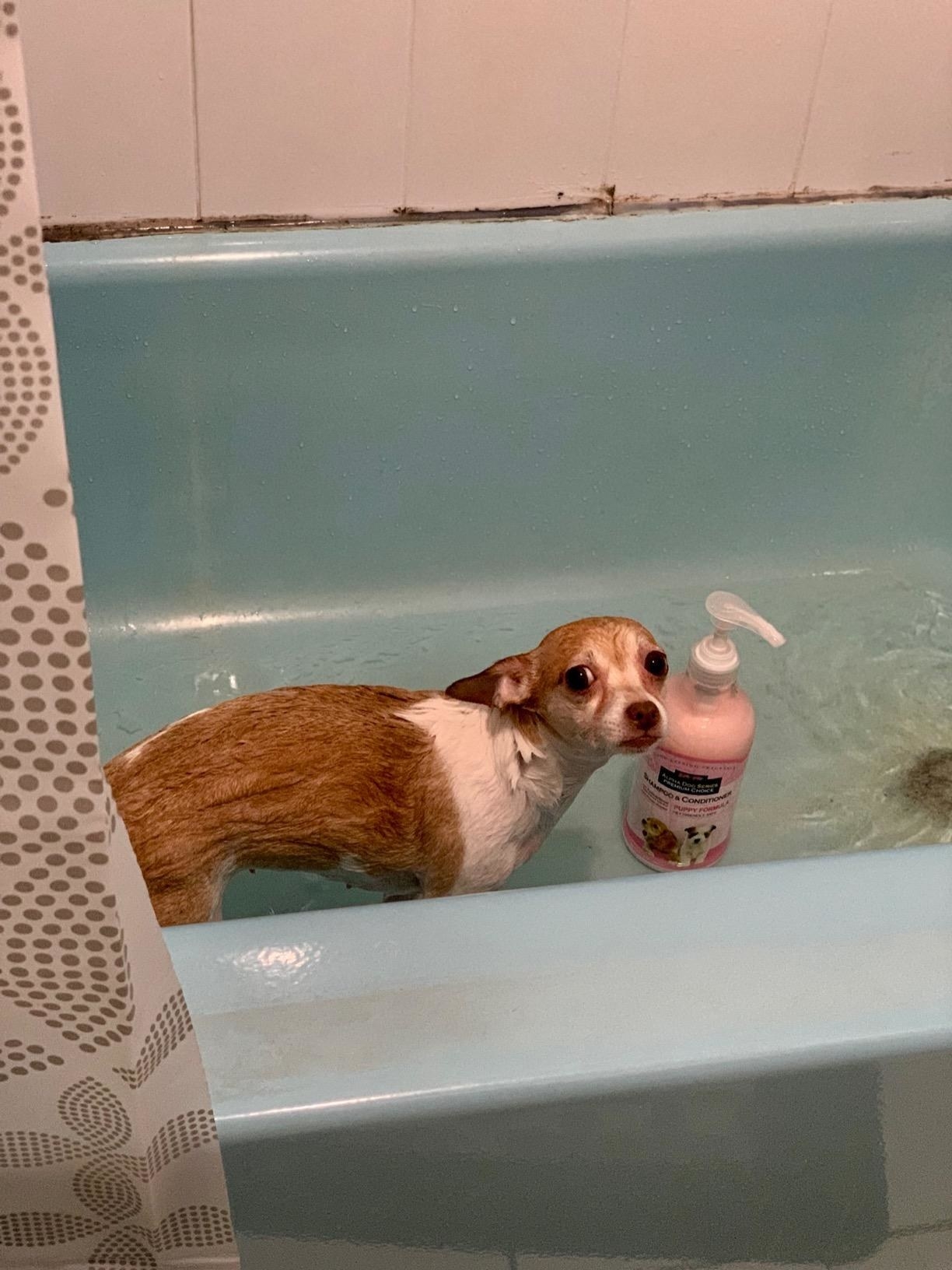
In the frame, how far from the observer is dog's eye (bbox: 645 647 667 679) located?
85 centimetres

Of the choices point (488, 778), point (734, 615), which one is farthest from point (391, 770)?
point (734, 615)

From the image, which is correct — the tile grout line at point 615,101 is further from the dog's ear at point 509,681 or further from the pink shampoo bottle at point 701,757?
the dog's ear at point 509,681

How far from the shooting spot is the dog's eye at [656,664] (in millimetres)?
850

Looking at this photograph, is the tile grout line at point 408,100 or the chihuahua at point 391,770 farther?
the tile grout line at point 408,100

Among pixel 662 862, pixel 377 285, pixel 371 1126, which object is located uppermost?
pixel 377 285

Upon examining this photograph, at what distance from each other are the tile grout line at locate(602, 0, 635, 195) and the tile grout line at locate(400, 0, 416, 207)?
0.64 feet

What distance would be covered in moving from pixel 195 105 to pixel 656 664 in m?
0.67

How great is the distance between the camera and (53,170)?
3.60 feet

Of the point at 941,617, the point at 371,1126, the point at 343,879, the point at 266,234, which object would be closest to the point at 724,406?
the point at 941,617

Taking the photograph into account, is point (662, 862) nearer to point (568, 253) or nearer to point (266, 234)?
point (568, 253)

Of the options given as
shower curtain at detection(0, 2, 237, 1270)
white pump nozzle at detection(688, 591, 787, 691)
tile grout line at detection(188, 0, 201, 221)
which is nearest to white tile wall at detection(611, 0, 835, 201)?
tile grout line at detection(188, 0, 201, 221)

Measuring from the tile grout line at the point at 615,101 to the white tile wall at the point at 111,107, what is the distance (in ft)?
1.29

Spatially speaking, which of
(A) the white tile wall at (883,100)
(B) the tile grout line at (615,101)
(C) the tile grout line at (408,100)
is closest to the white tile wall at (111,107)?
(C) the tile grout line at (408,100)

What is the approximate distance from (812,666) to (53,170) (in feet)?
3.10
